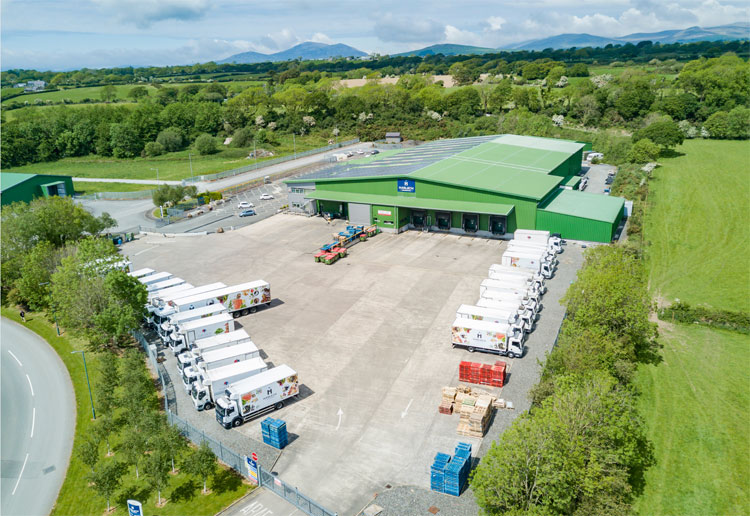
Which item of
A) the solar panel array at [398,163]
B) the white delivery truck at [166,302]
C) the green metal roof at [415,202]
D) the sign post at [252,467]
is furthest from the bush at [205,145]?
the sign post at [252,467]

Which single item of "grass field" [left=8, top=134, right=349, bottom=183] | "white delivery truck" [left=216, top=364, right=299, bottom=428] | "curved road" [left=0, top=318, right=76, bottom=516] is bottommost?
"curved road" [left=0, top=318, right=76, bottom=516]

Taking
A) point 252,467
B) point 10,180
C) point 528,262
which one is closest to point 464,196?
point 528,262

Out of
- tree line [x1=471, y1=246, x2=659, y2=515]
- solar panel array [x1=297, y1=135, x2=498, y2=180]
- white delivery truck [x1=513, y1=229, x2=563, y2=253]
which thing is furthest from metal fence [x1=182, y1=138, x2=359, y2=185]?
tree line [x1=471, y1=246, x2=659, y2=515]

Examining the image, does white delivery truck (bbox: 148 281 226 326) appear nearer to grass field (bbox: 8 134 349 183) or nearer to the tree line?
the tree line

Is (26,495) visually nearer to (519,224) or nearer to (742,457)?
(742,457)

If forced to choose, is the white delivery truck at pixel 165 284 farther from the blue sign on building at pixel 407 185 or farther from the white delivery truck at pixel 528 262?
the white delivery truck at pixel 528 262

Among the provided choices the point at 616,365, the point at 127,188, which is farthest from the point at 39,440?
the point at 127,188
